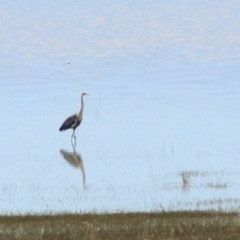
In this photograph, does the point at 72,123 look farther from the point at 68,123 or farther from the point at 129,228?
the point at 129,228

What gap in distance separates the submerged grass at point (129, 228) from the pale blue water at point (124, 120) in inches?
114

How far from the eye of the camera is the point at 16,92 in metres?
39.7

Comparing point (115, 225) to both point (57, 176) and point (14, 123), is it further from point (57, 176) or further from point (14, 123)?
point (14, 123)

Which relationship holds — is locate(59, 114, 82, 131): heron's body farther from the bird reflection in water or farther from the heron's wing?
the bird reflection in water

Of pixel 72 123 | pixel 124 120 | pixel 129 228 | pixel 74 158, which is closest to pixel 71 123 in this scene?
pixel 72 123

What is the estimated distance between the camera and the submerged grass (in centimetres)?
1365

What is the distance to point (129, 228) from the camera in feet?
46.6

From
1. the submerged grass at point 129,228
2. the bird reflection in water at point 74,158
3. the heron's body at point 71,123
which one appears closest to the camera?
the submerged grass at point 129,228

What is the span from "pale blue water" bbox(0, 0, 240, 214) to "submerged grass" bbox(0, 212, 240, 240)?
290 cm

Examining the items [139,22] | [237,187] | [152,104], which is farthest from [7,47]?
[237,187]

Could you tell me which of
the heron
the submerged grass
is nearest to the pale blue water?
the heron

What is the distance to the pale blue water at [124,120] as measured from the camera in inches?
851

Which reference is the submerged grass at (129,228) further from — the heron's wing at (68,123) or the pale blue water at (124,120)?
the heron's wing at (68,123)

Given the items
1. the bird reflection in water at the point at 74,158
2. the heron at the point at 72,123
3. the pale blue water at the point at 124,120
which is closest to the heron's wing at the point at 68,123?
the heron at the point at 72,123
